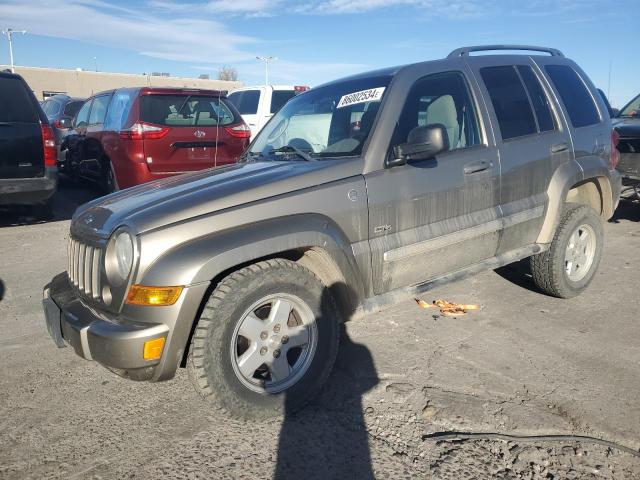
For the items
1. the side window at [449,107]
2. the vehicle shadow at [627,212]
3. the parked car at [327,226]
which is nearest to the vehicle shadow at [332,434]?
the parked car at [327,226]

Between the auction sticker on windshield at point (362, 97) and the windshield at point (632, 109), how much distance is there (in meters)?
6.67

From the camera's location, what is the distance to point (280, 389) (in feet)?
9.46

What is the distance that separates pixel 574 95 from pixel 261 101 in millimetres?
8919

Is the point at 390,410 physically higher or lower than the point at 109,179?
lower

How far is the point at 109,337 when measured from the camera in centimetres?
249

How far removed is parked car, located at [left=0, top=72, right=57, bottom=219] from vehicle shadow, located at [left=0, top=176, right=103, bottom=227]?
4.68 feet

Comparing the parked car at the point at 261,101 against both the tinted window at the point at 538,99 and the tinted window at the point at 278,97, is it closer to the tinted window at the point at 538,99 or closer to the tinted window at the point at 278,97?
the tinted window at the point at 278,97

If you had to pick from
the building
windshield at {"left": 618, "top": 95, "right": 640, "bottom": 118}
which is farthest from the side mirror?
the building

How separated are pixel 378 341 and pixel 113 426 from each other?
1864 millimetres

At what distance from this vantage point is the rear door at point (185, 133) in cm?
738

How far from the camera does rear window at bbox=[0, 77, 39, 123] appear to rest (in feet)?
21.6

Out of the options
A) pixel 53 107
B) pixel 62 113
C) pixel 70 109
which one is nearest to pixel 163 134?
pixel 70 109

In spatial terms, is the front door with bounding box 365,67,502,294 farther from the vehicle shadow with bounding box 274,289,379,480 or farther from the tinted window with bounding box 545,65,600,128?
the tinted window with bounding box 545,65,600,128

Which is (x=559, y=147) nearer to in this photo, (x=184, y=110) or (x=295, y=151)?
(x=295, y=151)
